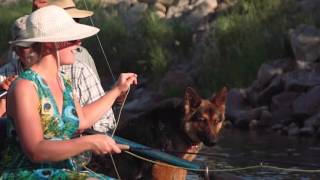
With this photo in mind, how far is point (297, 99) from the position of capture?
70.8 ft

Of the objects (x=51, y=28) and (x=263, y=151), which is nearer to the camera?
(x=51, y=28)

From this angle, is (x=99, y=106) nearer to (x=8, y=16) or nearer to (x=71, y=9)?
(x=71, y=9)

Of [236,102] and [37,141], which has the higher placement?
[37,141]

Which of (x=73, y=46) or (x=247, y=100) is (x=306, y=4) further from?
(x=73, y=46)

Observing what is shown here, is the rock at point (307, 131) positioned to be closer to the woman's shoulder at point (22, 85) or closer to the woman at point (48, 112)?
the woman at point (48, 112)

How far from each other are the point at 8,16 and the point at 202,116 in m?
25.0

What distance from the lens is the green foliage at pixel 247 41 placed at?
25328mm

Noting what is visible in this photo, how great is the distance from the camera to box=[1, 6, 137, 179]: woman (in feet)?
16.2

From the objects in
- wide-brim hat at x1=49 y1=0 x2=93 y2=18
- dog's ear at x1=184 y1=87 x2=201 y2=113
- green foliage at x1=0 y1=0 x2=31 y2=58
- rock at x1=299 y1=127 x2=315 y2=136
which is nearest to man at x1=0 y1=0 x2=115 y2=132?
wide-brim hat at x1=49 y1=0 x2=93 y2=18

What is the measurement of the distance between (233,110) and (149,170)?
14.2 m

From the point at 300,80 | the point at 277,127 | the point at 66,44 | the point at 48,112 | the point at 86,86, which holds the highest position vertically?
the point at 66,44

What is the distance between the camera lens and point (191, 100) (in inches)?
364

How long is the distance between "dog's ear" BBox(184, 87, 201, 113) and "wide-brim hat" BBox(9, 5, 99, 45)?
3.85m

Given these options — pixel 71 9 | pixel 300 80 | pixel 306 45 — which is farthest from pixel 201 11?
pixel 71 9
